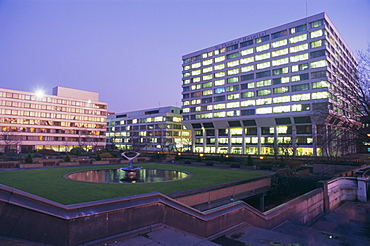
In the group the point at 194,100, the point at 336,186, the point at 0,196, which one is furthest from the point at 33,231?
the point at 194,100

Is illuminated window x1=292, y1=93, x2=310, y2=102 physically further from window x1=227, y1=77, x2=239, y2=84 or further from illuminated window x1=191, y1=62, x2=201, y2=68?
illuminated window x1=191, y1=62, x2=201, y2=68

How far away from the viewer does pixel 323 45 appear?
64688mm

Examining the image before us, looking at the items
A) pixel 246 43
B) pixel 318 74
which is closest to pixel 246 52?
pixel 246 43

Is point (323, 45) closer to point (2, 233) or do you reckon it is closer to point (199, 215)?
point (199, 215)

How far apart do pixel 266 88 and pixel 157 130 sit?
53.5 m

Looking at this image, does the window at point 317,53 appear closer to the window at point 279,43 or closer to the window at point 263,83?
the window at point 279,43

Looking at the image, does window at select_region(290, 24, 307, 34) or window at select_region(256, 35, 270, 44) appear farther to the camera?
window at select_region(256, 35, 270, 44)

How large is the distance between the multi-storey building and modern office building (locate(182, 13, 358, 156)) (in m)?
14.2

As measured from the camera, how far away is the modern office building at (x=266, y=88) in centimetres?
6575

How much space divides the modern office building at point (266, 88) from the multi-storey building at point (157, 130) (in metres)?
14.2

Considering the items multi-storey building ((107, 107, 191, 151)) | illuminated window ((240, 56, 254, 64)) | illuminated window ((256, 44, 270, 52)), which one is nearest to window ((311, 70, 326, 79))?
illuminated window ((256, 44, 270, 52))

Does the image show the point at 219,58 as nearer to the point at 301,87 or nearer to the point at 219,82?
the point at 219,82

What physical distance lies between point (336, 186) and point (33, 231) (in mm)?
21900

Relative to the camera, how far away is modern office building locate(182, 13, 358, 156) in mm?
65750
